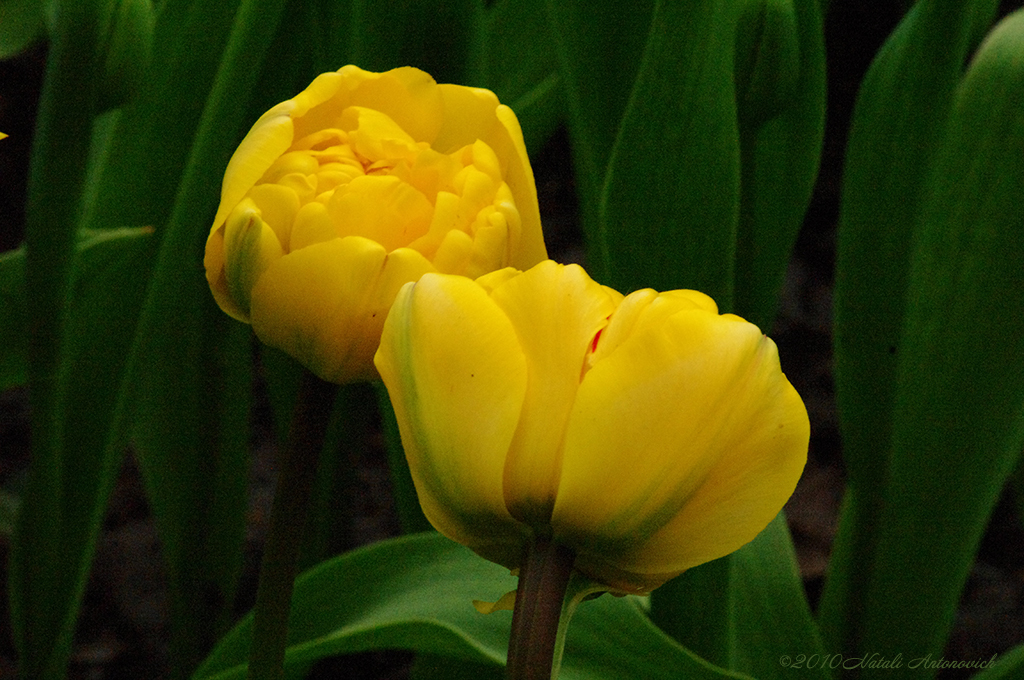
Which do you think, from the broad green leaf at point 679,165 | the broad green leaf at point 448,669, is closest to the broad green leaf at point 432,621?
the broad green leaf at point 448,669

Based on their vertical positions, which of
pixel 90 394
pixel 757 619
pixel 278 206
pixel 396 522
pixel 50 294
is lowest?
pixel 396 522

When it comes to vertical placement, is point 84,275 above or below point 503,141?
below

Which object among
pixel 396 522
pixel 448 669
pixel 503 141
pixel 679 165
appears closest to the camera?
pixel 503 141

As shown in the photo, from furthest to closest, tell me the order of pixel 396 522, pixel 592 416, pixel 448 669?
1. pixel 396 522
2. pixel 448 669
3. pixel 592 416

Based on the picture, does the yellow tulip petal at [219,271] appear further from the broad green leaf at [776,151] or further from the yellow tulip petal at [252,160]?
the broad green leaf at [776,151]

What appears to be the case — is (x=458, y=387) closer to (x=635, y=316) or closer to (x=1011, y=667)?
(x=635, y=316)

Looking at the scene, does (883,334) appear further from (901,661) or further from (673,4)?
(673,4)

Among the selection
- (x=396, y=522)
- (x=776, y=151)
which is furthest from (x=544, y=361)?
(x=396, y=522)
